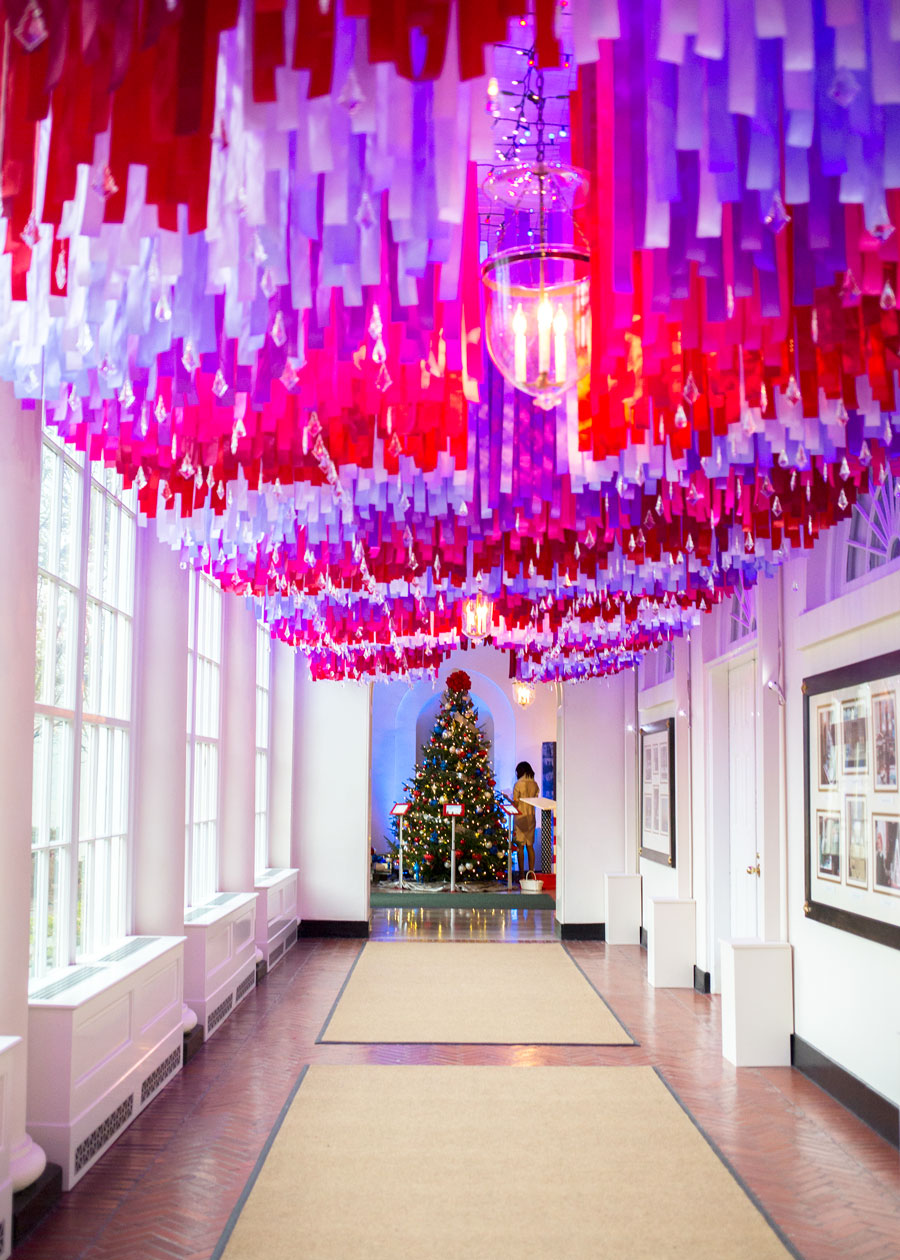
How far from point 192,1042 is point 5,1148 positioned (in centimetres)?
304

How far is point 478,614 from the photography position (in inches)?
270

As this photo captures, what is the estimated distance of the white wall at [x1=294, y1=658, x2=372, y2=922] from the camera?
12562 mm

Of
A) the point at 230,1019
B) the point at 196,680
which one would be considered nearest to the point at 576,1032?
the point at 230,1019

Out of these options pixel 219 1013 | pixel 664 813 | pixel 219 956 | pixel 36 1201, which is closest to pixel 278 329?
pixel 36 1201

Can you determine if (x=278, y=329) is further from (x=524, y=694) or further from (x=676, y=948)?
(x=524, y=694)

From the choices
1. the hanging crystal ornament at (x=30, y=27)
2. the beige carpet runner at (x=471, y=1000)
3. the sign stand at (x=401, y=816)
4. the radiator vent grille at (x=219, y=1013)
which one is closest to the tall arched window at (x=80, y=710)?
the radiator vent grille at (x=219, y=1013)

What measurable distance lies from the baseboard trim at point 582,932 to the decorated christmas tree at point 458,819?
18.2 feet

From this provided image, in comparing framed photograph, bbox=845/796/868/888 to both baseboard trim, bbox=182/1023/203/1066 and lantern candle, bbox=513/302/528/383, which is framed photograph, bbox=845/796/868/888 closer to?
baseboard trim, bbox=182/1023/203/1066

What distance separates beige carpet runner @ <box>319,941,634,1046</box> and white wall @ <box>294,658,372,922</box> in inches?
45.0

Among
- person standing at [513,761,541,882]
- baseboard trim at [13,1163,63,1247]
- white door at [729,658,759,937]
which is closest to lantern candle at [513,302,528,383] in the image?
baseboard trim at [13,1163,63,1247]

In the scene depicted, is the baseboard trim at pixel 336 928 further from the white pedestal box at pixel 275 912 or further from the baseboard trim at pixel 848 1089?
the baseboard trim at pixel 848 1089

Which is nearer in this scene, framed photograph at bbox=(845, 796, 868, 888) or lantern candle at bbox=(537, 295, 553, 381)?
lantern candle at bbox=(537, 295, 553, 381)

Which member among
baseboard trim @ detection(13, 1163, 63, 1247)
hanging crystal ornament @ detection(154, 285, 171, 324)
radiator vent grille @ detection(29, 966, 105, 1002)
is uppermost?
hanging crystal ornament @ detection(154, 285, 171, 324)

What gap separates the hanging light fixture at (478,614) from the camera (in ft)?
22.3
